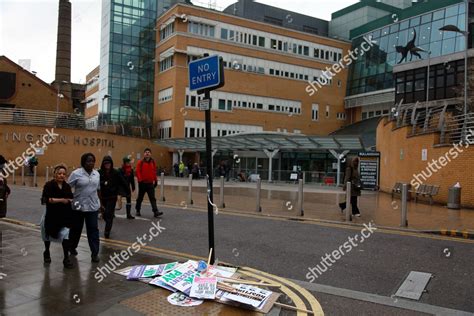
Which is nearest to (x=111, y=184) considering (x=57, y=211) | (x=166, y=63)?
(x=57, y=211)

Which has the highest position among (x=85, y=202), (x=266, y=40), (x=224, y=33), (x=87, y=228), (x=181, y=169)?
(x=266, y=40)

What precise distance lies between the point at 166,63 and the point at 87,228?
44988mm

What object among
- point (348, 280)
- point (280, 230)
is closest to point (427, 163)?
point (280, 230)

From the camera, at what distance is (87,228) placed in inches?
265

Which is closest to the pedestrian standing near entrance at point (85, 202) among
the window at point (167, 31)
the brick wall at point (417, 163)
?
the brick wall at point (417, 163)

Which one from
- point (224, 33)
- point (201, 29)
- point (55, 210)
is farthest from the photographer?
point (224, 33)

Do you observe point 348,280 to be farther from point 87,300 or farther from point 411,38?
point 411,38

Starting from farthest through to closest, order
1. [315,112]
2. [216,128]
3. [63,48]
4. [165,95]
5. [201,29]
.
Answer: [63,48]
[315,112]
[165,95]
[216,128]
[201,29]

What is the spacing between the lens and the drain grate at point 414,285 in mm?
5492

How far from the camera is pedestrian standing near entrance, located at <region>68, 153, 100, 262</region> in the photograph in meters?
6.57

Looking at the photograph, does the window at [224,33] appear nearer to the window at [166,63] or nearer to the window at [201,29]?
the window at [201,29]

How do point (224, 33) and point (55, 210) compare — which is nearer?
point (55, 210)

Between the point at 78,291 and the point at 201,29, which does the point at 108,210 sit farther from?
the point at 201,29

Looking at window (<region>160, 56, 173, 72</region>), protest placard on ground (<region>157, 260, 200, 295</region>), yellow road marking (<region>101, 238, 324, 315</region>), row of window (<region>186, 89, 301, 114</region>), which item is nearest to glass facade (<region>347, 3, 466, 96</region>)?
row of window (<region>186, 89, 301, 114</region>)
